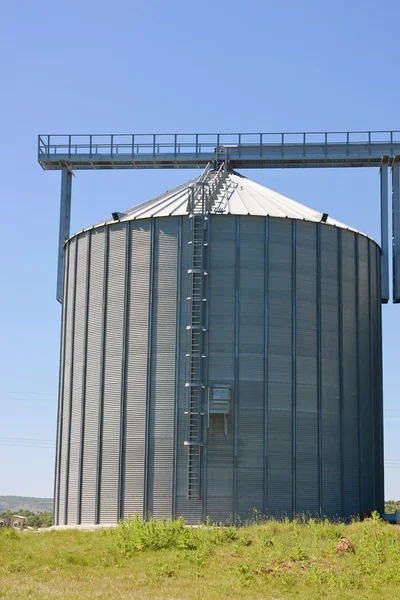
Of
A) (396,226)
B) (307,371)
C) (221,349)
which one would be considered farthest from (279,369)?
(396,226)

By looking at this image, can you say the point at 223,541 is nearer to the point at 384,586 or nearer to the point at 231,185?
the point at 384,586

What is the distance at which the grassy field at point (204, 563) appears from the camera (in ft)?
95.9

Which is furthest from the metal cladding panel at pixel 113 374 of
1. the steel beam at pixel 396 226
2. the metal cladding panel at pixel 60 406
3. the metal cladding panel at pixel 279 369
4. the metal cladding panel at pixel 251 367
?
the steel beam at pixel 396 226

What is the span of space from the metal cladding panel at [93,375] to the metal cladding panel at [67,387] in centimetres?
182

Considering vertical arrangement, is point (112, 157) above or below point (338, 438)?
above

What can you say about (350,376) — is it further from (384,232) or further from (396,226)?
(396,226)

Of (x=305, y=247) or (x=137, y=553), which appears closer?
(x=137, y=553)

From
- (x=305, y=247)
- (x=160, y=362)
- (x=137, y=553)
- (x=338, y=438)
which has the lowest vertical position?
(x=137, y=553)

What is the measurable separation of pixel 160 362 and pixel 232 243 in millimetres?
6694

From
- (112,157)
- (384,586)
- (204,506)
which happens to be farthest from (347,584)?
(112,157)

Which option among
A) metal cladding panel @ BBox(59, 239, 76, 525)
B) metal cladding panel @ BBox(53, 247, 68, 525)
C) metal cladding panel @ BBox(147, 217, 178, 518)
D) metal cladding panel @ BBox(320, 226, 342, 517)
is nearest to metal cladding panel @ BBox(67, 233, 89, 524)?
metal cladding panel @ BBox(59, 239, 76, 525)

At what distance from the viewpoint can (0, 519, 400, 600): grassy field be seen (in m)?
29.2

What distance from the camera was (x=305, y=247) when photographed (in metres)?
48.7

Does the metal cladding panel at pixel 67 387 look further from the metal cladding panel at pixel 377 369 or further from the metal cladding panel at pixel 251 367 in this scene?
the metal cladding panel at pixel 377 369
